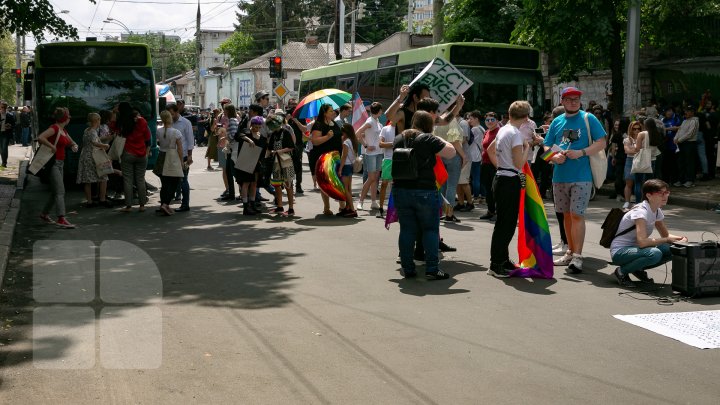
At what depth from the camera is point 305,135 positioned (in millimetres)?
15305

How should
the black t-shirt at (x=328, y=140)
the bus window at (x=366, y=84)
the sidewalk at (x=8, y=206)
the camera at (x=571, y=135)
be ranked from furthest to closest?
the bus window at (x=366, y=84)
the black t-shirt at (x=328, y=140)
the sidewalk at (x=8, y=206)
the camera at (x=571, y=135)

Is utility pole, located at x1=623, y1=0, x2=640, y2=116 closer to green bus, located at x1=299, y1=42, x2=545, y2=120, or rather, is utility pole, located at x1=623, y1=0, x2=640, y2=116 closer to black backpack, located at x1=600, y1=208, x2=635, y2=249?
green bus, located at x1=299, y1=42, x2=545, y2=120

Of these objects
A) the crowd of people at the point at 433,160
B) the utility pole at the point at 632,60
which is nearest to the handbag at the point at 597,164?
the crowd of people at the point at 433,160

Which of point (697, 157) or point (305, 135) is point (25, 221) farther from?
point (697, 157)

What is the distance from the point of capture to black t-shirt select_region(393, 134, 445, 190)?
912 centimetres

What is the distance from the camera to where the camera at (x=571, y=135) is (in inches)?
374

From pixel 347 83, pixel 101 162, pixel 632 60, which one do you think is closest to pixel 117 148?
pixel 101 162

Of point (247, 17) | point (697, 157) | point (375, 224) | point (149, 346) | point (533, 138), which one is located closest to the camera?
point (149, 346)

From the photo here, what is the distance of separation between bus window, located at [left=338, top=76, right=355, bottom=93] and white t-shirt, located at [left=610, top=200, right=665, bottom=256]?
19363mm

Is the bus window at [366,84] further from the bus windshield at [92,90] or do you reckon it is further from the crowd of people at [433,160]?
the bus windshield at [92,90]

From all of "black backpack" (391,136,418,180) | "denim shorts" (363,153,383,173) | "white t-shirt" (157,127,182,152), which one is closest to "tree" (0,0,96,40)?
"white t-shirt" (157,127,182,152)

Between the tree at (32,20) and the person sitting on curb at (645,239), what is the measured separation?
15726mm

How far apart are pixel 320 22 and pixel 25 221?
7885 centimetres

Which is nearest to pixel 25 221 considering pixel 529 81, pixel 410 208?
pixel 410 208
